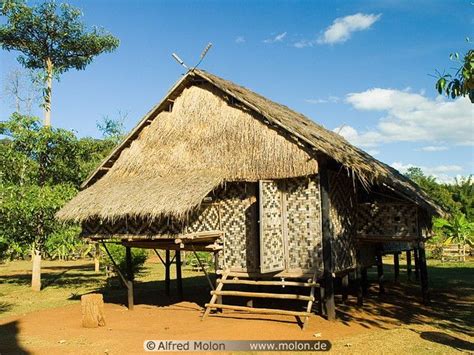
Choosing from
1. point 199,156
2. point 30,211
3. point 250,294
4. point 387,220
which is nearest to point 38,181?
point 30,211

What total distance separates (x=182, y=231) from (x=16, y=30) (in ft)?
50.3

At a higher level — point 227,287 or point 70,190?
point 70,190

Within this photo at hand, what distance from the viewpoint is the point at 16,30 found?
20562mm

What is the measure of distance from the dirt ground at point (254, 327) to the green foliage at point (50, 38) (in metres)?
13.0

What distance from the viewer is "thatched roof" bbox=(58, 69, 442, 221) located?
442 inches

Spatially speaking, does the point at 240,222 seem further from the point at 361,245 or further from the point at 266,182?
the point at 361,245

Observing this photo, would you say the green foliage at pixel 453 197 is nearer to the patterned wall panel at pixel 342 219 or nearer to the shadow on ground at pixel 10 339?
the patterned wall panel at pixel 342 219

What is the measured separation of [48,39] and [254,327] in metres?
17.7

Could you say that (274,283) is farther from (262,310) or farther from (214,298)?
(214,298)

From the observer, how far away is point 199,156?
1280 centimetres

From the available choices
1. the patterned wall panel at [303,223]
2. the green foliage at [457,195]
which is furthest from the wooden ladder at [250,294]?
the green foliage at [457,195]

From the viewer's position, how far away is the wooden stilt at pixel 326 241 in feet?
36.3

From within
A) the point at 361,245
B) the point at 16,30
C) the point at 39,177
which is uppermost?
the point at 16,30

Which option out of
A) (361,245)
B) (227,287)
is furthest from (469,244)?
(227,287)
